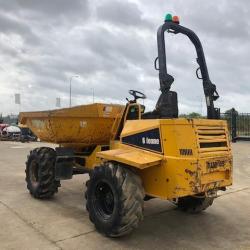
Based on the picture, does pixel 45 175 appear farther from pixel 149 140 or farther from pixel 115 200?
pixel 149 140

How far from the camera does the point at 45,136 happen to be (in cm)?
819

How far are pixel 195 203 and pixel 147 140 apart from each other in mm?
1914

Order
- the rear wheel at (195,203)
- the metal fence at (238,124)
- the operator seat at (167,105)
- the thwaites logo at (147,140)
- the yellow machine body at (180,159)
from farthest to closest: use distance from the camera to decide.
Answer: the metal fence at (238,124), the rear wheel at (195,203), the operator seat at (167,105), the thwaites logo at (147,140), the yellow machine body at (180,159)

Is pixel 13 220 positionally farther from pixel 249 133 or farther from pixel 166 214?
pixel 249 133

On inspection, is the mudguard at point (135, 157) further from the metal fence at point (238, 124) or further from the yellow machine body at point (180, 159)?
the metal fence at point (238, 124)

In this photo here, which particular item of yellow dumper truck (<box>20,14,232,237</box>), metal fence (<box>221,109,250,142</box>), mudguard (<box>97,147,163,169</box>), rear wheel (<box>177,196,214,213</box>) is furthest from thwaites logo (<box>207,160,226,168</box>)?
metal fence (<box>221,109,250,142</box>)

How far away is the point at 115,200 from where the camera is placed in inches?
209

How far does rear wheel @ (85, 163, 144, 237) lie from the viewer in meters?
5.17

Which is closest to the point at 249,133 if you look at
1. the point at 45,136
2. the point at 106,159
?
the point at 45,136

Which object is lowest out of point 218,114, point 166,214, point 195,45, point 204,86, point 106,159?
point 166,214

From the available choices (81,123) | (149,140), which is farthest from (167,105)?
(81,123)

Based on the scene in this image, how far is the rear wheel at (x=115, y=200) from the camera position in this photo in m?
5.17

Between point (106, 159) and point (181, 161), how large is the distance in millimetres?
1217

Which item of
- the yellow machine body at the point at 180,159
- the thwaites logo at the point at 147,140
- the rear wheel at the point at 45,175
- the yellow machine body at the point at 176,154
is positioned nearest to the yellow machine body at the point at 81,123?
the yellow machine body at the point at 176,154
